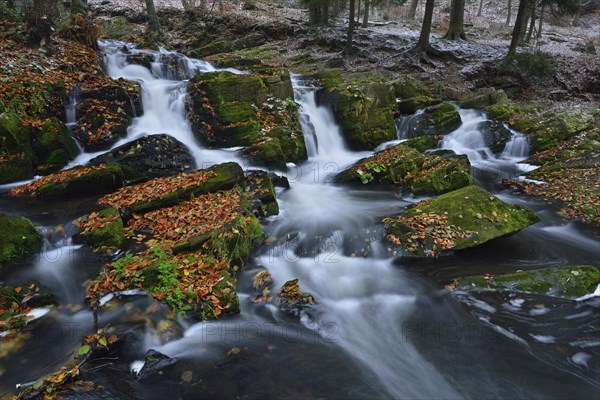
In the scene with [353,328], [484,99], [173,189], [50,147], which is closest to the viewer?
[353,328]

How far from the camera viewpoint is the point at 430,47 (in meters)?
17.5

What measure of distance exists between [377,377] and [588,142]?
11.3 meters

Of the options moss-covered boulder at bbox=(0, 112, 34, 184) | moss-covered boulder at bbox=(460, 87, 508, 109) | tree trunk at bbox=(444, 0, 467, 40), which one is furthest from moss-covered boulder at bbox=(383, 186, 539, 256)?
tree trunk at bbox=(444, 0, 467, 40)

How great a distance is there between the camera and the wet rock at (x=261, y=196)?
7293 mm

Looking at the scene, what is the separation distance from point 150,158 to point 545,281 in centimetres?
837

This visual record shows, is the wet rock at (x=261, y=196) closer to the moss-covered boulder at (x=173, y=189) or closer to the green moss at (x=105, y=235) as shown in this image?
the moss-covered boulder at (x=173, y=189)

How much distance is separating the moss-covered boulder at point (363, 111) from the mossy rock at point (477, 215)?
515 cm

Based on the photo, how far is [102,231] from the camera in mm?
5723

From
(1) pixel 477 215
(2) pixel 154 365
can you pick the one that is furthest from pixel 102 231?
(1) pixel 477 215

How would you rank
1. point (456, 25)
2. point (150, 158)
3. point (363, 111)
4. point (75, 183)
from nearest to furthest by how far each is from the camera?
point (75, 183), point (150, 158), point (363, 111), point (456, 25)

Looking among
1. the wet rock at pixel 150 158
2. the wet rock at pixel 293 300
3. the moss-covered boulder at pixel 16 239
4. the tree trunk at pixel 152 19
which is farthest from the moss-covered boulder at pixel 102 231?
the tree trunk at pixel 152 19

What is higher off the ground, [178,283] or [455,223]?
[455,223]

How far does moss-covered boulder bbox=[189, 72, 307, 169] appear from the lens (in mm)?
9875

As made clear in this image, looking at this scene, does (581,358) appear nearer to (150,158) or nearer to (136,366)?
(136,366)
